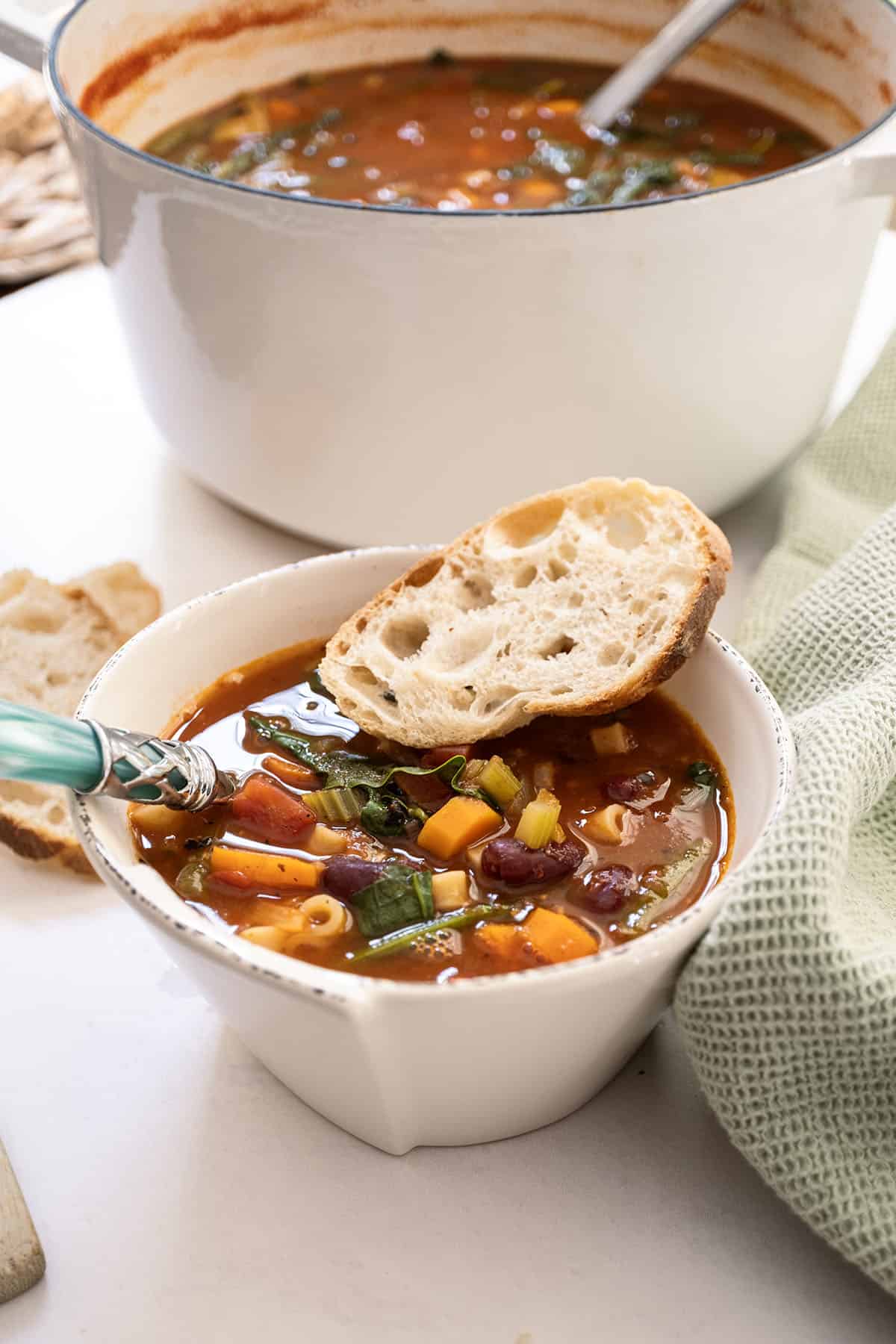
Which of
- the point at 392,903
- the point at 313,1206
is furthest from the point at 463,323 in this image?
the point at 313,1206

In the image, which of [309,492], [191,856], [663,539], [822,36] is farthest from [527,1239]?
[822,36]

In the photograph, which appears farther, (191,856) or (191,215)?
(191,215)

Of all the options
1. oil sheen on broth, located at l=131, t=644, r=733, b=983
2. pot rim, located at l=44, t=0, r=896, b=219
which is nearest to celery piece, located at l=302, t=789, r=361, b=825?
oil sheen on broth, located at l=131, t=644, r=733, b=983

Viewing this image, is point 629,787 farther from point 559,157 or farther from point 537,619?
point 559,157

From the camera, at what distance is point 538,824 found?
1.44m

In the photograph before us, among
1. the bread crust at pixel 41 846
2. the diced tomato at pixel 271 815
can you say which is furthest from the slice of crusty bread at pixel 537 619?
the bread crust at pixel 41 846

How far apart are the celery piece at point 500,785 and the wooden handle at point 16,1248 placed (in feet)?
2.01

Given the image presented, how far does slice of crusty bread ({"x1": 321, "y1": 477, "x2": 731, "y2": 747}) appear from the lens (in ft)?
5.14

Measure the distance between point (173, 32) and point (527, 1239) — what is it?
2149mm

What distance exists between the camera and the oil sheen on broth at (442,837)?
1338 mm

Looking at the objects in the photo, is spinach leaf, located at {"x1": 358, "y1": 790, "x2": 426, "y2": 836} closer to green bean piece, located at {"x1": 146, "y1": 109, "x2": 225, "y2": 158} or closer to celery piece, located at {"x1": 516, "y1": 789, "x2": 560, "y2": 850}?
celery piece, located at {"x1": 516, "y1": 789, "x2": 560, "y2": 850}

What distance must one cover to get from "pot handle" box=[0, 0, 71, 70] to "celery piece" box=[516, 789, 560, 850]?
1.53 meters

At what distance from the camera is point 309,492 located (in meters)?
2.12

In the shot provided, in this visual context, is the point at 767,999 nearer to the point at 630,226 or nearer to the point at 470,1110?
the point at 470,1110
